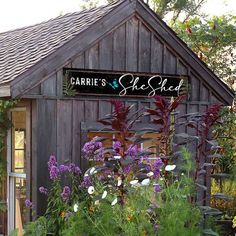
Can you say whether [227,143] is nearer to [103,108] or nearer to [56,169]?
[103,108]

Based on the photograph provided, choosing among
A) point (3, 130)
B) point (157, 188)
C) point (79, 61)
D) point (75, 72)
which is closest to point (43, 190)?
point (3, 130)

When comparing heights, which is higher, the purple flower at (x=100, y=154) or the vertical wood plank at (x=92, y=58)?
the vertical wood plank at (x=92, y=58)

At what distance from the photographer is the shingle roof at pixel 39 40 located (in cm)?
802

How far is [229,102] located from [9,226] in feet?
13.1

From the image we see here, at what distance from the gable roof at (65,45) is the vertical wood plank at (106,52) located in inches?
4.9

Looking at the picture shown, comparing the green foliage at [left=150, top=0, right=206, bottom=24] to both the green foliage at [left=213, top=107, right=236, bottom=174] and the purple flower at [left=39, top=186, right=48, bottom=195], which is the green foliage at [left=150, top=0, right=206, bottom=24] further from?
the purple flower at [left=39, top=186, right=48, bottom=195]

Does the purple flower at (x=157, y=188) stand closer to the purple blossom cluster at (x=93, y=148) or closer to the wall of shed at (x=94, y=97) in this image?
the purple blossom cluster at (x=93, y=148)

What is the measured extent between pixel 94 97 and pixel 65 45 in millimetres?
892

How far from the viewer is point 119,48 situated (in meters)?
8.70

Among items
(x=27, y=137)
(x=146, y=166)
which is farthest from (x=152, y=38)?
(x=146, y=166)

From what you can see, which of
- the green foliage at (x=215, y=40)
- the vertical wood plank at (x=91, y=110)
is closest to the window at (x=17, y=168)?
the vertical wood plank at (x=91, y=110)

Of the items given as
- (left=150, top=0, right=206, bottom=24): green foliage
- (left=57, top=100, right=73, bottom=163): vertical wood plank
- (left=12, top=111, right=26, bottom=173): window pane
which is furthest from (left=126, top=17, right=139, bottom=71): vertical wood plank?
(left=150, top=0, right=206, bottom=24): green foliage

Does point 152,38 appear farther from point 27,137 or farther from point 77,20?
point 27,137

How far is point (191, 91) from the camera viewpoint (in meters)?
9.36
